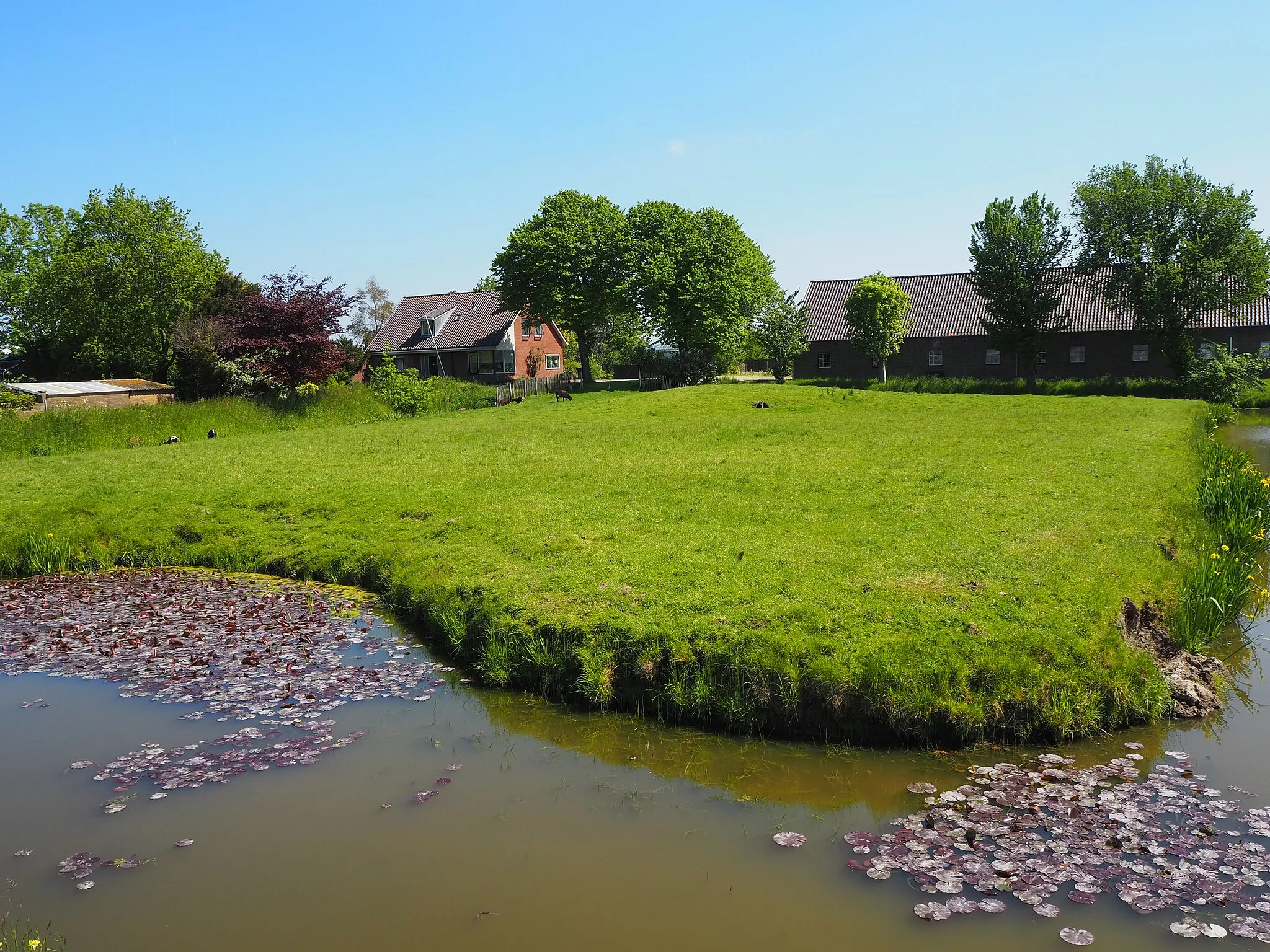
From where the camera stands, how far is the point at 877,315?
60531 millimetres

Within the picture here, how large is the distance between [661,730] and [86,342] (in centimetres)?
6273

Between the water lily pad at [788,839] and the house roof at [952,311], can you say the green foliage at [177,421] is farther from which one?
the house roof at [952,311]

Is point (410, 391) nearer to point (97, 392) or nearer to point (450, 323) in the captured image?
point (97, 392)

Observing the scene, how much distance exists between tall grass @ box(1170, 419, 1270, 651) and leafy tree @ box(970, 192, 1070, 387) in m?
43.0

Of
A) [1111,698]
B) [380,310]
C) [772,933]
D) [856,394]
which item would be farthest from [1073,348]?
[380,310]

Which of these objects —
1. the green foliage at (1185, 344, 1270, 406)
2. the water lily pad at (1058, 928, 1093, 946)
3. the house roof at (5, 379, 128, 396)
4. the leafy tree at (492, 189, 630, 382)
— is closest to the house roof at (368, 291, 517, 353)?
the leafy tree at (492, 189, 630, 382)

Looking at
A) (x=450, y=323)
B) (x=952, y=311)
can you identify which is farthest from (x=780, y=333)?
(x=450, y=323)

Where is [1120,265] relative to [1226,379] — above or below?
above

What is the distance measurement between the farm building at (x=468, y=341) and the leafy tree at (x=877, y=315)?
25.0 m

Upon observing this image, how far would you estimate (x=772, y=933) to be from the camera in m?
6.02

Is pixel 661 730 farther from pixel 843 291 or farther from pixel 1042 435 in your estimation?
pixel 843 291

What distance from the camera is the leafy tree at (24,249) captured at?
205 ft

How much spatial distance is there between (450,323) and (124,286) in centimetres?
2610

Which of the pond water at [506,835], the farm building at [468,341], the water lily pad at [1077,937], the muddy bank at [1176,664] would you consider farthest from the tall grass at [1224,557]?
the farm building at [468,341]
